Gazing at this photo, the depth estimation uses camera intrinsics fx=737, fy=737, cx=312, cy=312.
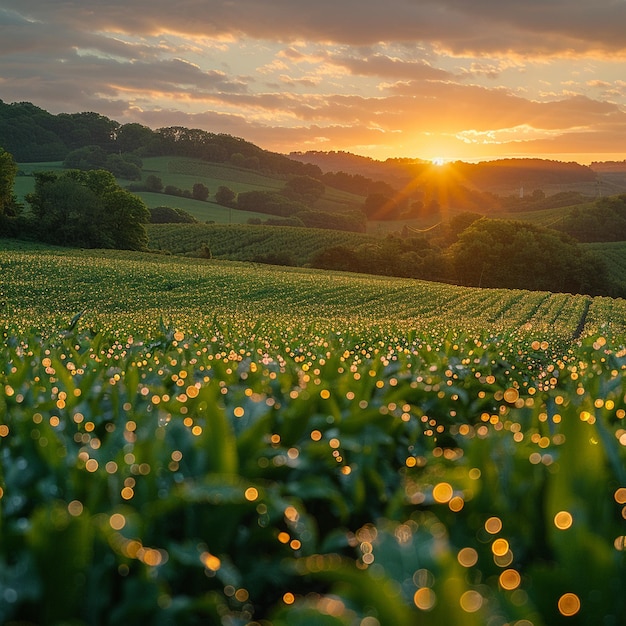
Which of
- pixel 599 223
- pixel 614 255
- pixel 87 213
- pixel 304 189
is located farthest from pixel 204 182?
pixel 614 255

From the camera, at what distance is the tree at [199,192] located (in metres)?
164

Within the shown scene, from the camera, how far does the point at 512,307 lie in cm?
4650

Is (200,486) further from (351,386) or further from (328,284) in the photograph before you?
(328,284)

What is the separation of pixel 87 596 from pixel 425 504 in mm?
1184

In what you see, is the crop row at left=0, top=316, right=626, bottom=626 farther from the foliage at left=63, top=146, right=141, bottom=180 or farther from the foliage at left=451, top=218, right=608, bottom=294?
the foliage at left=63, top=146, right=141, bottom=180

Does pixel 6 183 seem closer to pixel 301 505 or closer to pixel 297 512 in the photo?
pixel 301 505

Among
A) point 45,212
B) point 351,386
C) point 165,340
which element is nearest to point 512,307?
point 165,340

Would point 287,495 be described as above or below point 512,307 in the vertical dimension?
above

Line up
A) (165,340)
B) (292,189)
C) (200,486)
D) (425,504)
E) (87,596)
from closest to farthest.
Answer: (87,596) < (200,486) < (425,504) < (165,340) < (292,189)

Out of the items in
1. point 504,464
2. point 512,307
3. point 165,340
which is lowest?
point 512,307

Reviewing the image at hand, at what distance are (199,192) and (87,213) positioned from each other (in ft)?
241

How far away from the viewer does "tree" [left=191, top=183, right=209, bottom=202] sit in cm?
16362

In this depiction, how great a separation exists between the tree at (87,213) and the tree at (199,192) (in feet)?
204

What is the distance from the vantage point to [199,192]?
539 ft
